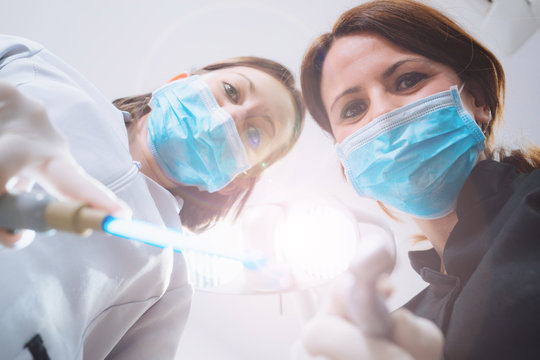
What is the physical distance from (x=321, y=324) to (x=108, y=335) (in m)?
0.52

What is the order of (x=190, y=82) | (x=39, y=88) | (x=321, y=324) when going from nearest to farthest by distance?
(x=321, y=324)
(x=39, y=88)
(x=190, y=82)

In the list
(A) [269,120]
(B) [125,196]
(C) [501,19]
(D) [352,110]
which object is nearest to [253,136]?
(A) [269,120]

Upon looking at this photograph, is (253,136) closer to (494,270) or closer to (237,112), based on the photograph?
(237,112)

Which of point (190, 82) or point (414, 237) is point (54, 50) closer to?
point (190, 82)

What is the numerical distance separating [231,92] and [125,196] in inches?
17.8

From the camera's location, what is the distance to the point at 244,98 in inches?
34.2

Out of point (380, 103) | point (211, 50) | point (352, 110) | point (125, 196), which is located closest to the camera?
point (125, 196)

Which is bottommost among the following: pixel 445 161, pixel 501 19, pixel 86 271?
pixel 86 271

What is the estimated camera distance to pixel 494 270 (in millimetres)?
458

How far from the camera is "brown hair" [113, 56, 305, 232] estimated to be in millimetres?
920

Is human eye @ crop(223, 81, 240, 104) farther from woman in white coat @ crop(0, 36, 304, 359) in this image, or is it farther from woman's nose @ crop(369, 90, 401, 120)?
woman's nose @ crop(369, 90, 401, 120)

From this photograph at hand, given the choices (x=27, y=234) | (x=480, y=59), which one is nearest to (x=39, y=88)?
(x=27, y=234)

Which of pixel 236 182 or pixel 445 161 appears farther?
pixel 236 182

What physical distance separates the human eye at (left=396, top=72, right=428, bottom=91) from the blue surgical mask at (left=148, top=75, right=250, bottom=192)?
0.44 meters
